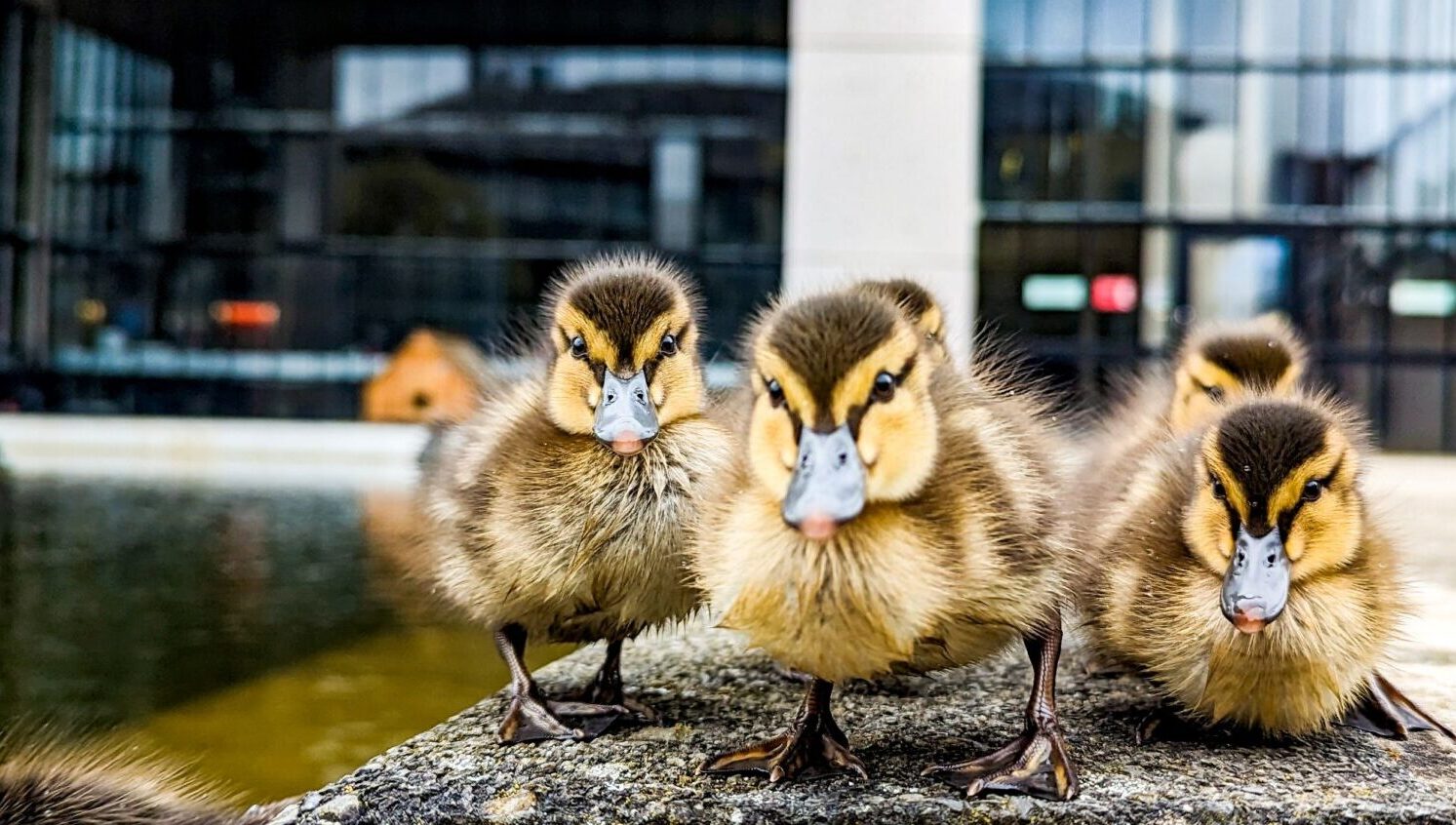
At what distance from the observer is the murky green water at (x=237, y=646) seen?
3.65 m

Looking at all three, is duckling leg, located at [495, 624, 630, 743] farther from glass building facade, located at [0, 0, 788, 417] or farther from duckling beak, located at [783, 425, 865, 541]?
glass building facade, located at [0, 0, 788, 417]

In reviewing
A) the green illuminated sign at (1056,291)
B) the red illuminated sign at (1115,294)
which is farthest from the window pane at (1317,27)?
the green illuminated sign at (1056,291)

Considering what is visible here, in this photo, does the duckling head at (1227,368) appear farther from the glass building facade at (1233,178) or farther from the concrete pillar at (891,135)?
the glass building facade at (1233,178)

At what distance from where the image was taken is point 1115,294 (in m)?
17.2

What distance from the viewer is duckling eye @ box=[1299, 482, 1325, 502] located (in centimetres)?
208

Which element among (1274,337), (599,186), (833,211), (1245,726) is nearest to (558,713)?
→ (1245,726)

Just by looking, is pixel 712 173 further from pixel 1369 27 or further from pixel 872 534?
pixel 872 534

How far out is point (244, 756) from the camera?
344 centimetres

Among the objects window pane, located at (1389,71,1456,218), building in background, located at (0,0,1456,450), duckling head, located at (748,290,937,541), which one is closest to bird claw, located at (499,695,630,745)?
duckling head, located at (748,290,937,541)

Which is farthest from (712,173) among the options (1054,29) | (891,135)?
(1054,29)

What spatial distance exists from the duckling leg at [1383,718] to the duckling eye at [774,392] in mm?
1264

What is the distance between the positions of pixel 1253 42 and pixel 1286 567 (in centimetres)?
1698

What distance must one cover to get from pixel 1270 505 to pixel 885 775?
722mm

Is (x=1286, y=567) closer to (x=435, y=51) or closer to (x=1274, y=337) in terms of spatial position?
(x=1274, y=337)
